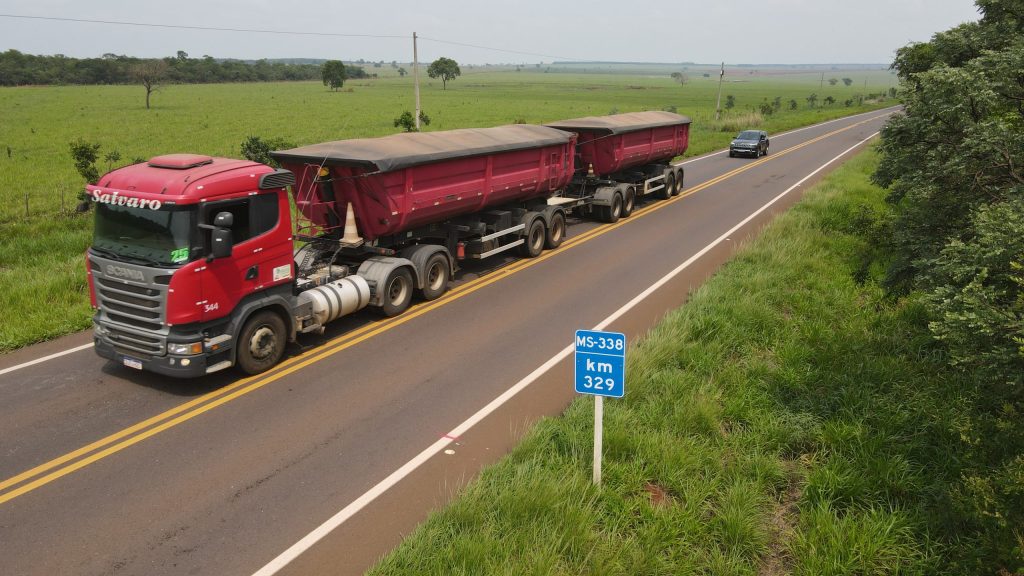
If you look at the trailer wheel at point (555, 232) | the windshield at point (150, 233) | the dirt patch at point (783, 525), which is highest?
the windshield at point (150, 233)

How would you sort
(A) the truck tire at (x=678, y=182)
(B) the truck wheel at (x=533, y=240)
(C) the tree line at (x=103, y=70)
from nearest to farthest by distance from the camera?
(B) the truck wheel at (x=533, y=240) → (A) the truck tire at (x=678, y=182) → (C) the tree line at (x=103, y=70)

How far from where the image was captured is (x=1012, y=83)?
6.78 metres

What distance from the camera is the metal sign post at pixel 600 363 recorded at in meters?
5.82

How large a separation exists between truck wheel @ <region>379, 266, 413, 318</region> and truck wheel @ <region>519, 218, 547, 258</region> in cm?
417

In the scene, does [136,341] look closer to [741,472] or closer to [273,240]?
[273,240]

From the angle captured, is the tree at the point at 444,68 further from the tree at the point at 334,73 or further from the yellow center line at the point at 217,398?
the yellow center line at the point at 217,398

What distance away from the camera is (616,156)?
18844 mm

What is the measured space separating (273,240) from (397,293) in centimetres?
284

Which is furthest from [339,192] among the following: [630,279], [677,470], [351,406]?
[677,470]

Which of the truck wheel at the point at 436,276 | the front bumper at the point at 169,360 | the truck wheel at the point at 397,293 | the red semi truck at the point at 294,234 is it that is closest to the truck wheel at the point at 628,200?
the red semi truck at the point at 294,234

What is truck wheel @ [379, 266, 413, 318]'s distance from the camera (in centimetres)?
1105

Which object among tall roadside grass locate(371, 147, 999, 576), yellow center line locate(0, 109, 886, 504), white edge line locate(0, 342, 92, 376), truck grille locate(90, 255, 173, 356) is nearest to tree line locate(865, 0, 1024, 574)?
tall roadside grass locate(371, 147, 999, 576)

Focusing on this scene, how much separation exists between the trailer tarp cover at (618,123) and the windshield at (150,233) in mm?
12416

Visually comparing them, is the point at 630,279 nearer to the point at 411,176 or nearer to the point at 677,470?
the point at 411,176
